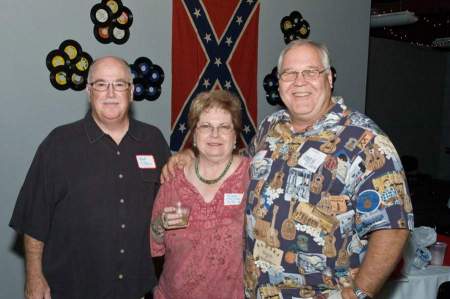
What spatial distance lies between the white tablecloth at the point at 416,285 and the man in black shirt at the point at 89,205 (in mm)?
1580

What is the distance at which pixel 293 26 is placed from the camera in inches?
217

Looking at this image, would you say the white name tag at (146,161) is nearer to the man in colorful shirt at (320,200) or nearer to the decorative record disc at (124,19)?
the man in colorful shirt at (320,200)

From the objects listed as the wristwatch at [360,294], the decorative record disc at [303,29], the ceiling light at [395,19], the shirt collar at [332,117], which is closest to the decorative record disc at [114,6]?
the decorative record disc at [303,29]

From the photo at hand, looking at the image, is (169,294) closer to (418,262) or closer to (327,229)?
(327,229)

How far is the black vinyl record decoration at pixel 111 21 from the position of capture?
4.18 m

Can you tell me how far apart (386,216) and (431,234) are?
1.58m

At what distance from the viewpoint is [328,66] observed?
2.00 m

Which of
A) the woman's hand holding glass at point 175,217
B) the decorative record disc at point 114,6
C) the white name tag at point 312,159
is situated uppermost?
the decorative record disc at point 114,6

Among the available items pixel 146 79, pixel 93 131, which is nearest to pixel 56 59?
pixel 146 79

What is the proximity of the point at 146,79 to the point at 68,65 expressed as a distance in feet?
2.57

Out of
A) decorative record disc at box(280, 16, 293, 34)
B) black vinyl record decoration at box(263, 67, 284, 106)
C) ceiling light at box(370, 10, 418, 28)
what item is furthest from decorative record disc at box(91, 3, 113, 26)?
ceiling light at box(370, 10, 418, 28)

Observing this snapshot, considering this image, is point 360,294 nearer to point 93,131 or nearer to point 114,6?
point 93,131

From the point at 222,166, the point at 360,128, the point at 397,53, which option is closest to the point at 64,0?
the point at 222,166

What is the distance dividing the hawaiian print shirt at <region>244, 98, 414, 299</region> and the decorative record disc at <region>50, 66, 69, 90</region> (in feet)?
8.64
